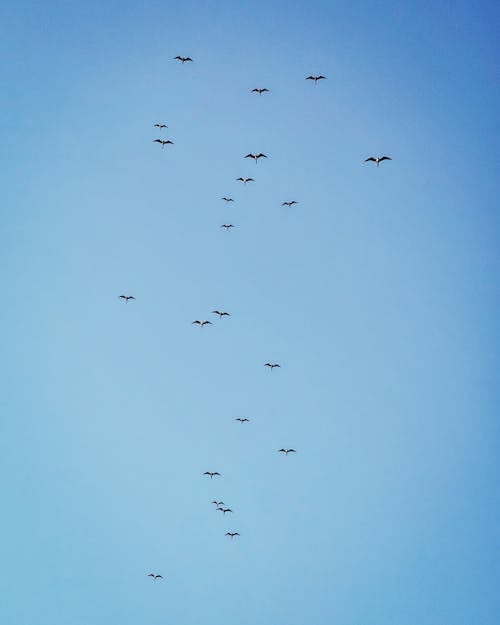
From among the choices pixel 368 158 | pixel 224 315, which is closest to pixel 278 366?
pixel 224 315

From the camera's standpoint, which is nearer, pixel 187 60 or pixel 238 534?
pixel 187 60

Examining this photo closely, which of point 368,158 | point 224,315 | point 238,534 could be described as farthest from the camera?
point 238,534

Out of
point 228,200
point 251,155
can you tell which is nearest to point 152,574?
point 228,200

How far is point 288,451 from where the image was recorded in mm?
32875

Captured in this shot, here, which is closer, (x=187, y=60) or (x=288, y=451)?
(x=187, y=60)

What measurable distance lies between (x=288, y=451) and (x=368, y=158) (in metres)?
15.4

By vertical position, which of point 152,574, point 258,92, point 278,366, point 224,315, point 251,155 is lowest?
point 152,574

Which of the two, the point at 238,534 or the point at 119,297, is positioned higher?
the point at 119,297

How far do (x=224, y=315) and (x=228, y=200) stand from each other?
5693 mm

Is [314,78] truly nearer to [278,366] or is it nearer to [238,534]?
[278,366]

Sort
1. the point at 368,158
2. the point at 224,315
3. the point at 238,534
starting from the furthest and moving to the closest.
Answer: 1. the point at 238,534
2. the point at 224,315
3. the point at 368,158

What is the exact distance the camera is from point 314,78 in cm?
2941

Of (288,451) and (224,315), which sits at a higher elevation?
(224,315)

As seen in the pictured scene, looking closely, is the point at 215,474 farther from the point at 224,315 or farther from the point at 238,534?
the point at 224,315
